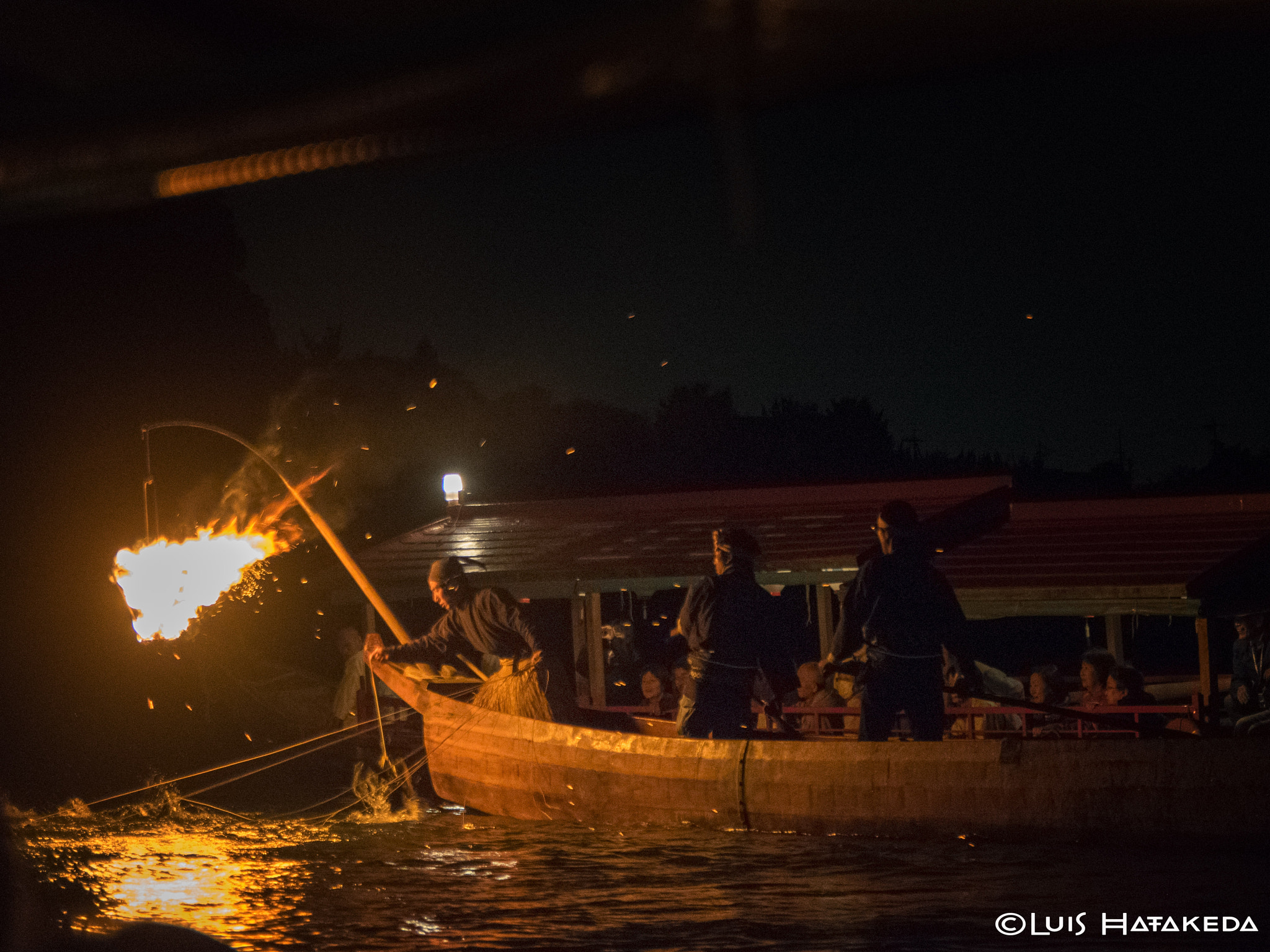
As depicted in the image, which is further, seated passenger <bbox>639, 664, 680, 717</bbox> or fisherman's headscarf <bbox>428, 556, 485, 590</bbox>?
seated passenger <bbox>639, 664, 680, 717</bbox>

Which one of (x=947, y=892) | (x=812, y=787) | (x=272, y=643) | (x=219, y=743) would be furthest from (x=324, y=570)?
(x=947, y=892)

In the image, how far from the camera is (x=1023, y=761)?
8.36m

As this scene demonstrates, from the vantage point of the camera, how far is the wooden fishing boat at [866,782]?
25.8 feet

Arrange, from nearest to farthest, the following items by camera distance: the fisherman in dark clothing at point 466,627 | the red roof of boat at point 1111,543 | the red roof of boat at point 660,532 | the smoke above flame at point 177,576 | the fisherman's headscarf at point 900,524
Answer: the fisherman's headscarf at point 900,524 < the fisherman in dark clothing at point 466,627 < the smoke above flame at point 177,576 < the red roof of boat at point 1111,543 < the red roof of boat at point 660,532

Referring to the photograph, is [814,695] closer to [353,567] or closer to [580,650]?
[353,567]

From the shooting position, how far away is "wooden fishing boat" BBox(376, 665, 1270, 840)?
310 inches

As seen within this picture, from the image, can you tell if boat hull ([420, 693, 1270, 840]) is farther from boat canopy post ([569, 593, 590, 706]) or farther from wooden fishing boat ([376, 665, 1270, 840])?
boat canopy post ([569, 593, 590, 706])

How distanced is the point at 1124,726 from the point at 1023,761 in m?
1.08

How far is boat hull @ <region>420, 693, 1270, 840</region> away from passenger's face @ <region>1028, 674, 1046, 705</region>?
3.17 metres

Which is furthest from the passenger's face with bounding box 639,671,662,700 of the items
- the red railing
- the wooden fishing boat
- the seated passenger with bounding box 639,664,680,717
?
the wooden fishing boat

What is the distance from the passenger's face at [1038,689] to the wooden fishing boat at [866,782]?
106 inches

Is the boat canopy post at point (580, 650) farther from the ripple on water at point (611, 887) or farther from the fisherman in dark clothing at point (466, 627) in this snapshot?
the ripple on water at point (611, 887)

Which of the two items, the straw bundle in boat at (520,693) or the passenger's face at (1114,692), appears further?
the passenger's face at (1114,692)

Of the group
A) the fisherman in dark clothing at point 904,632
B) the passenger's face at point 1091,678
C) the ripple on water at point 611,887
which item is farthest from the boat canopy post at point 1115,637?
the ripple on water at point 611,887
